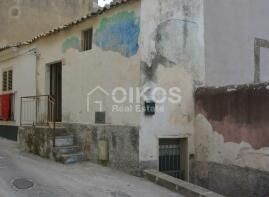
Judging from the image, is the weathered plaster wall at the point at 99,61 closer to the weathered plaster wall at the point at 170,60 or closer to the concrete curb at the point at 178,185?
the weathered plaster wall at the point at 170,60

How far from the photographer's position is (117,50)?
32.2ft

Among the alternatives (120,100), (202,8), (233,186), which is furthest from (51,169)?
(202,8)

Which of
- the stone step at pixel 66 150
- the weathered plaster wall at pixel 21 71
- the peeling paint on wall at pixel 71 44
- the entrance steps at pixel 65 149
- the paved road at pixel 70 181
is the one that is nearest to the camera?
the paved road at pixel 70 181

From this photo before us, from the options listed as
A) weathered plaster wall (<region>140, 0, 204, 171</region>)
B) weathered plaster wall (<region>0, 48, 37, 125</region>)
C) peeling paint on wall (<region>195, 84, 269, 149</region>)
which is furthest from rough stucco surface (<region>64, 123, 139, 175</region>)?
weathered plaster wall (<region>0, 48, 37, 125</region>)

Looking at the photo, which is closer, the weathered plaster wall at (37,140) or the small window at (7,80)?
the weathered plaster wall at (37,140)

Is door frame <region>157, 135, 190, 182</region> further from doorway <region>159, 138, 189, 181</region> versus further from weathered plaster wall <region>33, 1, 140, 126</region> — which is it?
weathered plaster wall <region>33, 1, 140, 126</region>

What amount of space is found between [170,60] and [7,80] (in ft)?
27.1

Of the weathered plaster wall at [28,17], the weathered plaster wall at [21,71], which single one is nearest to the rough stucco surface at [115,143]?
the weathered plaster wall at [21,71]

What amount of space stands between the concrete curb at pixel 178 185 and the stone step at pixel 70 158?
92.5 inches

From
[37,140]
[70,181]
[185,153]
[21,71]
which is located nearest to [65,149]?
[37,140]

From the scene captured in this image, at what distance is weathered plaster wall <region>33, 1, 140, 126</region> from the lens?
9.45m

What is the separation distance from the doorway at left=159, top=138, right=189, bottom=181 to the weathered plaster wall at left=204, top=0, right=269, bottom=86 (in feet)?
5.93

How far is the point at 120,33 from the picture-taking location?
974 centimetres

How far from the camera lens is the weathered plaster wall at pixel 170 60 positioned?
9.20 metres
